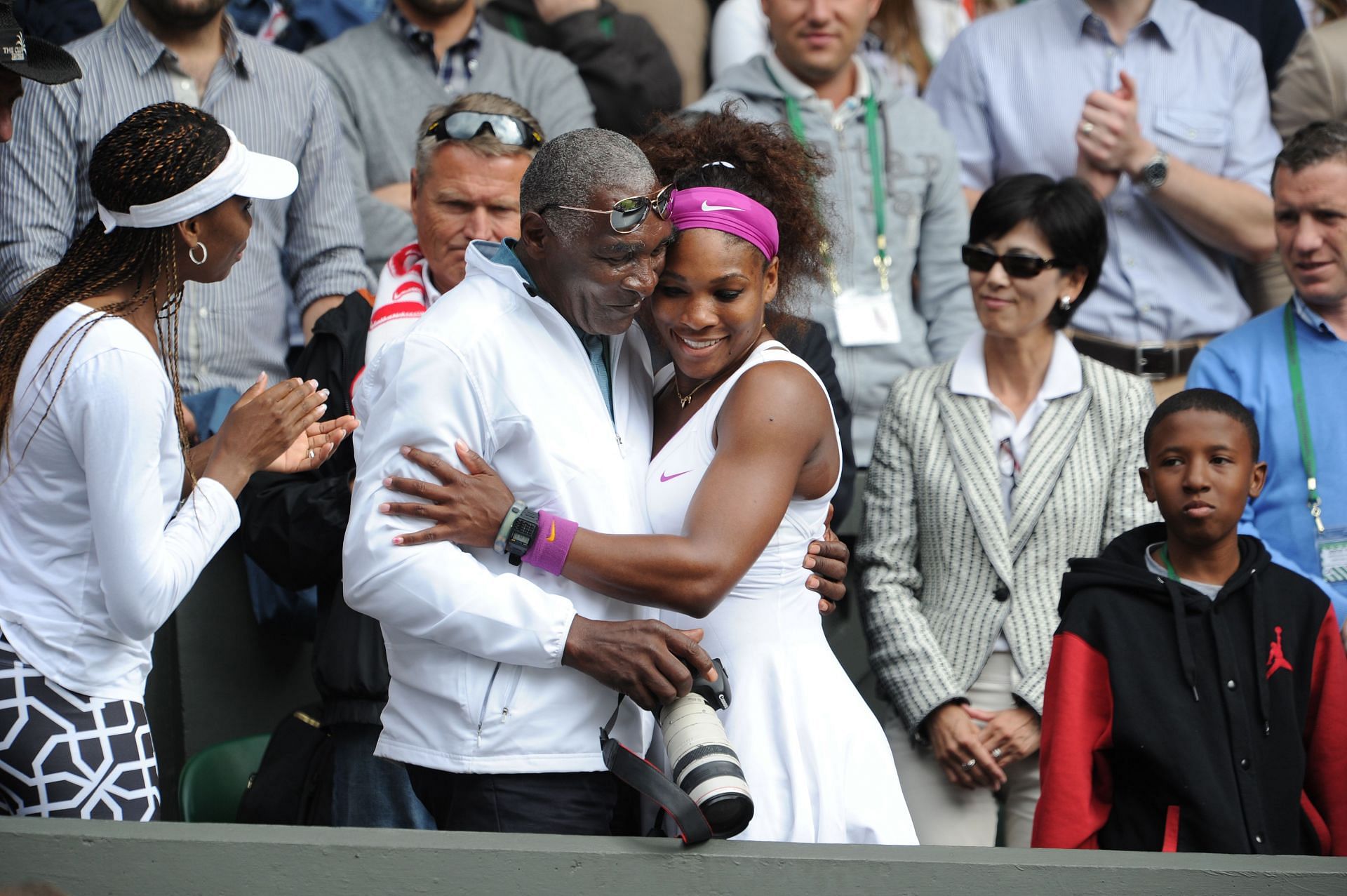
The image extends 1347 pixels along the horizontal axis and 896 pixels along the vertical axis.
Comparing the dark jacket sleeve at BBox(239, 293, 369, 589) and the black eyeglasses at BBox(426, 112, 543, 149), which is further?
the black eyeglasses at BBox(426, 112, 543, 149)

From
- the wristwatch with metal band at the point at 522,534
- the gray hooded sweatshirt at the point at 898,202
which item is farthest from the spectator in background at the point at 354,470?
the gray hooded sweatshirt at the point at 898,202

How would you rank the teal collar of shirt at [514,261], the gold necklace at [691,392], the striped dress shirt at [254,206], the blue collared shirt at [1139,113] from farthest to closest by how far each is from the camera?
the blue collared shirt at [1139,113] → the striped dress shirt at [254,206] → the gold necklace at [691,392] → the teal collar of shirt at [514,261]

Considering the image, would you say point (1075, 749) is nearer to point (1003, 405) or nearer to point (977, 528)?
point (977, 528)

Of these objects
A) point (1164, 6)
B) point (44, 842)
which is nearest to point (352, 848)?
point (44, 842)

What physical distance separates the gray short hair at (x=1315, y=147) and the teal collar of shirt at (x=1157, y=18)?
3.49ft

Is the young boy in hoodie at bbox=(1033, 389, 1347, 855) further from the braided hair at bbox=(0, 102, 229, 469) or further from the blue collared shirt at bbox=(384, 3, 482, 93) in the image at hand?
the blue collared shirt at bbox=(384, 3, 482, 93)

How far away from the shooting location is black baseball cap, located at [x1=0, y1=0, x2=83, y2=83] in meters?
3.14

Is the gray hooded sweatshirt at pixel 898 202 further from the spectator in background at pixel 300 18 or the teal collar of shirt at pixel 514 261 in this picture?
the teal collar of shirt at pixel 514 261

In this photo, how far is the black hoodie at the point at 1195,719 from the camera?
3080 millimetres

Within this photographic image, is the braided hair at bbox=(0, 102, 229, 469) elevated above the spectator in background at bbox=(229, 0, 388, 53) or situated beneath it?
situated beneath

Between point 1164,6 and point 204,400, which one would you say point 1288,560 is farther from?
point 204,400

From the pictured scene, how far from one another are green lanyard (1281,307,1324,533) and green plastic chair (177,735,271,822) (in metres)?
2.87

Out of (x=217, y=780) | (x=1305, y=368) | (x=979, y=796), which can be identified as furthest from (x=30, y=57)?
(x=1305, y=368)

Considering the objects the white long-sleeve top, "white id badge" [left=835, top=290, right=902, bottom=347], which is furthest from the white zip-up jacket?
"white id badge" [left=835, top=290, right=902, bottom=347]
